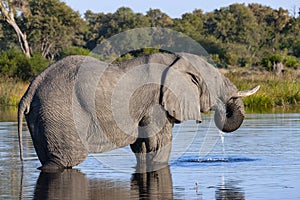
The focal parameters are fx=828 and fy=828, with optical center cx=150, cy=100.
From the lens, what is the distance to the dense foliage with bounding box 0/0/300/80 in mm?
40784

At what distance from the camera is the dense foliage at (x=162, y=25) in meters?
40.8

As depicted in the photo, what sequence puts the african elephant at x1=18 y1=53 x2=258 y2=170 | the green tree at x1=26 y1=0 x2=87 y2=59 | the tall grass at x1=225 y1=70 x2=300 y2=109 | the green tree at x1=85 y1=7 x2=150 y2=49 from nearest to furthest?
the african elephant at x1=18 y1=53 x2=258 y2=170 < the tall grass at x1=225 y1=70 x2=300 y2=109 < the green tree at x1=26 y1=0 x2=87 y2=59 < the green tree at x1=85 y1=7 x2=150 y2=49

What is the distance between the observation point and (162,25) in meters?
77.2

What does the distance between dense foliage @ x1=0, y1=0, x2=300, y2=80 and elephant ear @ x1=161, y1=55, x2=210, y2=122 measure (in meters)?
26.9

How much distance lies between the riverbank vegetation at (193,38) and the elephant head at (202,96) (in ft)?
47.3

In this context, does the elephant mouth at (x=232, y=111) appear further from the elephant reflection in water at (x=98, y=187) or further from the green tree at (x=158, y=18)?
the green tree at (x=158, y=18)

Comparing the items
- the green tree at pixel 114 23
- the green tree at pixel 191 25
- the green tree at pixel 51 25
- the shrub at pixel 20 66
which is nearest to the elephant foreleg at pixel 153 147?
the shrub at pixel 20 66

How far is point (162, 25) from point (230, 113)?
66.7 metres

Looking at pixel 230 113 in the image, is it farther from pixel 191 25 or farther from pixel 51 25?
pixel 191 25

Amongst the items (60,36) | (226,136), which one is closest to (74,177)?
(226,136)

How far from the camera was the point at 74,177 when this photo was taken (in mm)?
9086

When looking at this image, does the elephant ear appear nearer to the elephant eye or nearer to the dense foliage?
the elephant eye

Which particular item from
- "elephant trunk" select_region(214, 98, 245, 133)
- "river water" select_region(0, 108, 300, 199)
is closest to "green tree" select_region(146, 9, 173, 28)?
"river water" select_region(0, 108, 300, 199)

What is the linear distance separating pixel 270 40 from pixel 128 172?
59.5m
